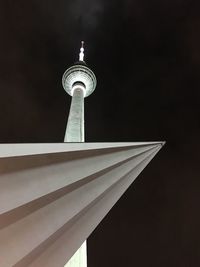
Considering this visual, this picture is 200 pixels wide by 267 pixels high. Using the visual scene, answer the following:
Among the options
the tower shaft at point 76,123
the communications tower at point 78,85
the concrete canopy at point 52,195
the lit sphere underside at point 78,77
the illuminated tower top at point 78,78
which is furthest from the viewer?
the lit sphere underside at point 78,77

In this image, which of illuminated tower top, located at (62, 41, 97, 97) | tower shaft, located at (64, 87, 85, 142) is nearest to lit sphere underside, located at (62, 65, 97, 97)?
illuminated tower top, located at (62, 41, 97, 97)

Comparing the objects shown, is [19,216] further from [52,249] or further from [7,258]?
[52,249]

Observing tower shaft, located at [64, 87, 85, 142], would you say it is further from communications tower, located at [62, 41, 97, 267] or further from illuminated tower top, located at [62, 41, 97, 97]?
illuminated tower top, located at [62, 41, 97, 97]

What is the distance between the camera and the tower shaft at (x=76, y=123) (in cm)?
5103

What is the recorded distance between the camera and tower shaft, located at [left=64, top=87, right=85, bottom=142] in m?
51.0

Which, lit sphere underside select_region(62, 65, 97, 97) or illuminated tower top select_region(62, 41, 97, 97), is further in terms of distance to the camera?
lit sphere underside select_region(62, 65, 97, 97)

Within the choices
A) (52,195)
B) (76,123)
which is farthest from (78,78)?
(52,195)

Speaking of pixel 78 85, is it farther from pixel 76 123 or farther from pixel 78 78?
pixel 76 123

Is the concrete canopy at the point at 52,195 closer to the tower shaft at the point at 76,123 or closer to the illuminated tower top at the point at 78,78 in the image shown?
the tower shaft at the point at 76,123

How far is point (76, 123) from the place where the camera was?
54.4 meters

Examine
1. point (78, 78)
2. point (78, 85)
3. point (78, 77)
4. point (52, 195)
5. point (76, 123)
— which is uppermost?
point (78, 77)

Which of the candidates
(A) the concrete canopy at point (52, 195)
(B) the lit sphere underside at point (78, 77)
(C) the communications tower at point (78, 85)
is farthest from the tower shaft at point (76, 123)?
(A) the concrete canopy at point (52, 195)

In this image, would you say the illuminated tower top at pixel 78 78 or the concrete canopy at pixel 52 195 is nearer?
the concrete canopy at pixel 52 195

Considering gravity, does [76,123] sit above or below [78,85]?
below
